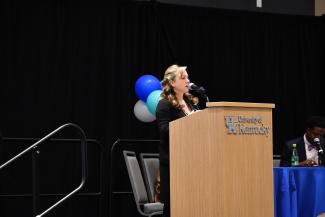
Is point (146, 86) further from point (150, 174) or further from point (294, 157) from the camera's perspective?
point (294, 157)

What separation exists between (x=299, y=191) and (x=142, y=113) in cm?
247

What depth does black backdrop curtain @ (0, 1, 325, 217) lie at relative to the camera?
6977mm

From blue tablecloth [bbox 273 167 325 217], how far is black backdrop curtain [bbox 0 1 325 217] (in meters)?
3.00

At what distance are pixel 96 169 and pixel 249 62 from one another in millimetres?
2514

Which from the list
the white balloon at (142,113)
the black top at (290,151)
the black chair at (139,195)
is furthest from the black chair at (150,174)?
the black top at (290,151)

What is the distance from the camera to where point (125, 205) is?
7.34 m

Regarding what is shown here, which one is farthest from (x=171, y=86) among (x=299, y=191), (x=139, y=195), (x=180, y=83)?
(x=139, y=195)

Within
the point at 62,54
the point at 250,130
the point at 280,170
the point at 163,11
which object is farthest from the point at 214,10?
the point at 250,130

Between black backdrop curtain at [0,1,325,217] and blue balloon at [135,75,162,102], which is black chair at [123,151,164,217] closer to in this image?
blue balloon at [135,75,162,102]

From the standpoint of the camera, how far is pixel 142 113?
6.82m

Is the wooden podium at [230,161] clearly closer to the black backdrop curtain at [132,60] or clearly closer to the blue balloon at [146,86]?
the blue balloon at [146,86]

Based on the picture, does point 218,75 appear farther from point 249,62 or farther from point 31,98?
point 31,98

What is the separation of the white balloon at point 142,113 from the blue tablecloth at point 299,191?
2327mm

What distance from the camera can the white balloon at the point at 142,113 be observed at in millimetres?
6797
